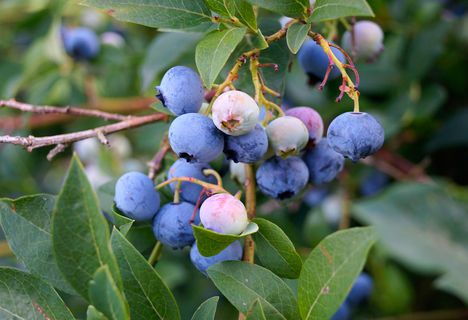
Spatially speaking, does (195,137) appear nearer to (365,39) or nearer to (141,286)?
(141,286)

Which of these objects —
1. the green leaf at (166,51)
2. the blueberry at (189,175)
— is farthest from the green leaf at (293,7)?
the green leaf at (166,51)

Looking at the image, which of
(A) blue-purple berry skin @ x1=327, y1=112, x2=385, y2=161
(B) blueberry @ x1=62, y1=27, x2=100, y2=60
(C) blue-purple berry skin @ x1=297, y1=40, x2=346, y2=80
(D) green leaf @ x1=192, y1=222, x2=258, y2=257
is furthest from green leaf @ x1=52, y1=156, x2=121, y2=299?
(B) blueberry @ x1=62, y1=27, x2=100, y2=60

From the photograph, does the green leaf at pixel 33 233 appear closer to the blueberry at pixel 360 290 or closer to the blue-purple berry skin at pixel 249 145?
the blue-purple berry skin at pixel 249 145

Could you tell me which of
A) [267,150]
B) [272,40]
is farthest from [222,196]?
[272,40]

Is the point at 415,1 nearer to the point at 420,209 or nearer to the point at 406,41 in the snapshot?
the point at 406,41

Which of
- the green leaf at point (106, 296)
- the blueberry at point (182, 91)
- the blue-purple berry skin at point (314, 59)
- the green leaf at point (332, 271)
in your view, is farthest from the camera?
the blue-purple berry skin at point (314, 59)

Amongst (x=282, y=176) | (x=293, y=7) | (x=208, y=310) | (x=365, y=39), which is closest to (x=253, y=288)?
(x=208, y=310)
